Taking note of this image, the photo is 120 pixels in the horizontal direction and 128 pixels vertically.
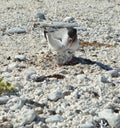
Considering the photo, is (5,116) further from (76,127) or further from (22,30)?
(22,30)

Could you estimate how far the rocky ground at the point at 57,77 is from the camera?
7.72 m

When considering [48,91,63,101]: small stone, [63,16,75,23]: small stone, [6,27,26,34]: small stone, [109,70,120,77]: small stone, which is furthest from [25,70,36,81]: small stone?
[63,16,75,23]: small stone

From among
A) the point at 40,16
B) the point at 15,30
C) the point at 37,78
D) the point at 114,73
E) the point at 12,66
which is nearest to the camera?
the point at 37,78

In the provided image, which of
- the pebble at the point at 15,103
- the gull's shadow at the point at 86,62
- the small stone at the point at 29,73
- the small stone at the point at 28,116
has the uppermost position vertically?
the small stone at the point at 29,73

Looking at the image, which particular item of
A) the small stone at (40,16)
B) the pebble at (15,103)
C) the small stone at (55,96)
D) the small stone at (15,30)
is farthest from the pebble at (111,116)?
the small stone at (40,16)

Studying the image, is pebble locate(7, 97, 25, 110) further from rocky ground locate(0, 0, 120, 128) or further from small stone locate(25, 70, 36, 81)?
small stone locate(25, 70, 36, 81)

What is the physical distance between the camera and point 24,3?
727 inches

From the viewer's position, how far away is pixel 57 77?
9.60 m

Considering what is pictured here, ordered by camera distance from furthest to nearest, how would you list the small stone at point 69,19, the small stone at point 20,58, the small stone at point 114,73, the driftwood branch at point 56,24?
1. the small stone at point 69,19
2. the driftwood branch at point 56,24
3. the small stone at point 20,58
4. the small stone at point 114,73

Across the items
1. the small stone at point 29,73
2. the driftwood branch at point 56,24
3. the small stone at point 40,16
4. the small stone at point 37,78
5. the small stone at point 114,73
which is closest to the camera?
the small stone at point 37,78

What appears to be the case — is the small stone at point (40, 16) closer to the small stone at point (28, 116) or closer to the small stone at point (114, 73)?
the small stone at point (114, 73)

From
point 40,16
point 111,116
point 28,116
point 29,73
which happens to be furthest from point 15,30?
point 111,116

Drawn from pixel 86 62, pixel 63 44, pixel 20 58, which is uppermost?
pixel 63 44

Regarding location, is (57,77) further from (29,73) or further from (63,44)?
(63,44)
